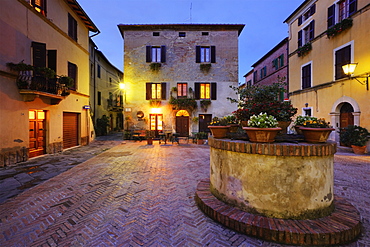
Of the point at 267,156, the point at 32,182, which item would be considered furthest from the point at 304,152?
the point at 32,182

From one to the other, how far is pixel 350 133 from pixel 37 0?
17745 millimetres

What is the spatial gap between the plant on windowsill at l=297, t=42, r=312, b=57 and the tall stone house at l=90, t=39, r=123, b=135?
17.0m

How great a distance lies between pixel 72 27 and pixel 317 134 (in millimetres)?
14044

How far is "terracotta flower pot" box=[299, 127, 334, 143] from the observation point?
254 cm

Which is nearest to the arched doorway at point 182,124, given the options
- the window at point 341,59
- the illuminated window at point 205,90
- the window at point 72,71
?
the illuminated window at point 205,90

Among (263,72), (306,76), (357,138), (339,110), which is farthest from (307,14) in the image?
(357,138)

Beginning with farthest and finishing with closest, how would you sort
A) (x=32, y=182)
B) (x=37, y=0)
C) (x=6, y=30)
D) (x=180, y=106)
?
(x=180, y=106) < (x=37, y=0) < (x=6, y=30) < (x=32, y=182)

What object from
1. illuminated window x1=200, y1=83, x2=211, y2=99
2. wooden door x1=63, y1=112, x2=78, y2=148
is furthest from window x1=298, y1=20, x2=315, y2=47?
wooden door x1=63, y1=112, x2=78, y2=148

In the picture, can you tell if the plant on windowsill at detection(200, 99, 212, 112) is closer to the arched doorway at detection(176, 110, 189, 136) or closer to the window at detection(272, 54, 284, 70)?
the arched doorway at detection(176, 110, 189, 136)

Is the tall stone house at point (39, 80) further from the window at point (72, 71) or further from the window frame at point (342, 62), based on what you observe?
the window frame at point (342, 62)

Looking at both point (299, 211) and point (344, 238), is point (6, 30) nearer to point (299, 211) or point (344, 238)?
point (299, 211)

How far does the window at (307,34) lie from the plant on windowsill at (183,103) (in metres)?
10.1

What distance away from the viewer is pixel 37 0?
8266 millimetres

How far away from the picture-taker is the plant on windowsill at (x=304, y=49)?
12.6 meters
